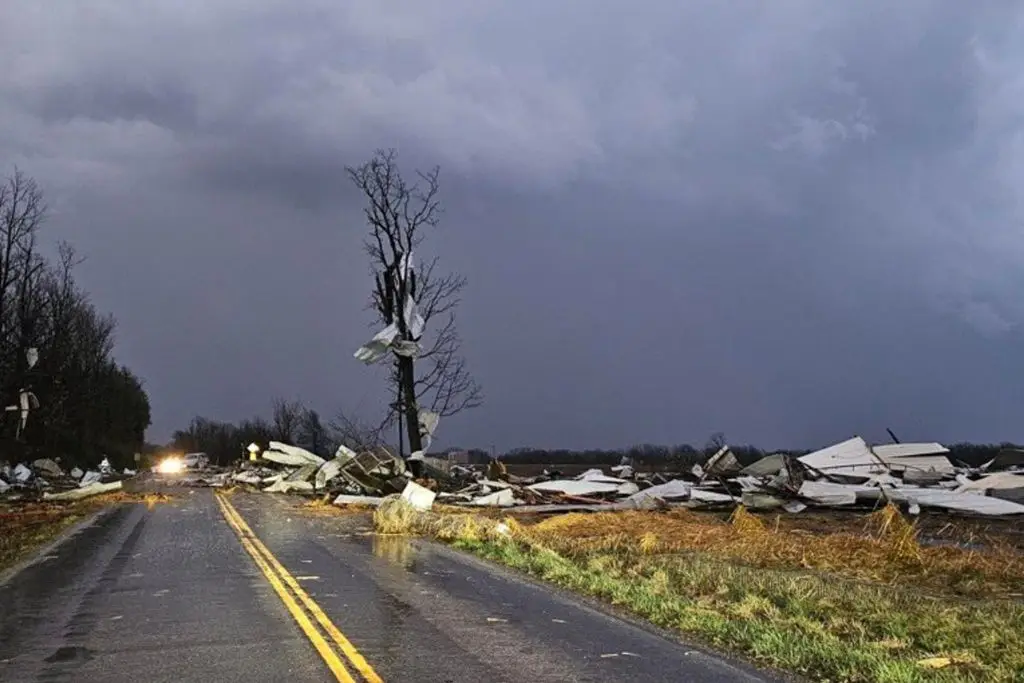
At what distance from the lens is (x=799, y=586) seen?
457 inches

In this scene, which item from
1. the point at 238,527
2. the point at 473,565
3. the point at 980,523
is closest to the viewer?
the point at 473,565

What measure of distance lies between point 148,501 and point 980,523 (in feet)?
86.8

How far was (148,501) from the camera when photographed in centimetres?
3303

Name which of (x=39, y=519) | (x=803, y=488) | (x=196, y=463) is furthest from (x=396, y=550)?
(x=196, y=463)

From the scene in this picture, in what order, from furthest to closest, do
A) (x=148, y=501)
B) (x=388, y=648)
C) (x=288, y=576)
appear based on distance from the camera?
(x=148, y=501), (x=288, y=576), (x=388, y=648)

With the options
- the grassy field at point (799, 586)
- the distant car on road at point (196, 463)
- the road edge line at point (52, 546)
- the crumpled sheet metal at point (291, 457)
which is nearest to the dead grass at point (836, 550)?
the grassy field at point (799, 586)

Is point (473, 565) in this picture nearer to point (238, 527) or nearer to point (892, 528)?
point (892, 528)

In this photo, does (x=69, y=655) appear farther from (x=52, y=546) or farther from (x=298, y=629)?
(x=52, y=546)

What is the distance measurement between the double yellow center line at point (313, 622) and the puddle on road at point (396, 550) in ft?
6.01

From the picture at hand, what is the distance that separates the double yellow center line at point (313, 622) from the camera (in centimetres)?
738

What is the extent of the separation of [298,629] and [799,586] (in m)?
6.17

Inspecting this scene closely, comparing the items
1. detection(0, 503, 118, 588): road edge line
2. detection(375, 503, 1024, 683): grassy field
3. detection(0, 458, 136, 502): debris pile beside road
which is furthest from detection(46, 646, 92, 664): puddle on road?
detection(0, 458, 136, 502): debris pile beside road

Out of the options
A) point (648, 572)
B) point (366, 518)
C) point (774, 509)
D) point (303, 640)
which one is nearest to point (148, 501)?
point (366, 518)

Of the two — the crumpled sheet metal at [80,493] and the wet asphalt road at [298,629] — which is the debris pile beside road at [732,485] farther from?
A: the wet asphalt road at [298,629]
